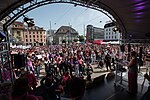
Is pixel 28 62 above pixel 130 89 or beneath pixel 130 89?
above

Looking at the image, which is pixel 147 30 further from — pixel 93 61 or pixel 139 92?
pixel 93 61

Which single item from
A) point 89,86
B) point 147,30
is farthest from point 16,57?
point 147,30

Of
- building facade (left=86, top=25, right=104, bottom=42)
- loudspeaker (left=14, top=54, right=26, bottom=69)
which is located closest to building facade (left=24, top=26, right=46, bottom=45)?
building facade (left=86, top=25, right=104, bottom=42)

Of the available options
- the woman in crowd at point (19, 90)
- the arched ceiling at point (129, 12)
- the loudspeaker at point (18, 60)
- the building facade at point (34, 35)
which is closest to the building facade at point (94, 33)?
the building facade at point (34, 35)

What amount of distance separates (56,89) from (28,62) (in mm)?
5394

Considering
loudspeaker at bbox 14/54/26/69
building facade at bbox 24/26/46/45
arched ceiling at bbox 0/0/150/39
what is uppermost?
building facade at bbox 24/26/46/45

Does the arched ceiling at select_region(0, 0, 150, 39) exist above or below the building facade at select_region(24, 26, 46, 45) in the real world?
below

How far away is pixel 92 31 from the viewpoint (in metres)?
103

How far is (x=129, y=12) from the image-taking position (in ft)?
19.4

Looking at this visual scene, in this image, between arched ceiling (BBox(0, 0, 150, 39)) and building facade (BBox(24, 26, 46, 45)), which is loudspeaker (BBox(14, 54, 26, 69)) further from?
building facade (BBox(24, 26, 46, 45))

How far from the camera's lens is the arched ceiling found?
5.00 metres

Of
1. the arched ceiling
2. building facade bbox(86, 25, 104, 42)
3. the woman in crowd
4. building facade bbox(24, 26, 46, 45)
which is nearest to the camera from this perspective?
the woman in crowd

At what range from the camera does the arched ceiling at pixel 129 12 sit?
16.4ft

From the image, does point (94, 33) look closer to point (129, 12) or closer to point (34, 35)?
point (34, 35)
